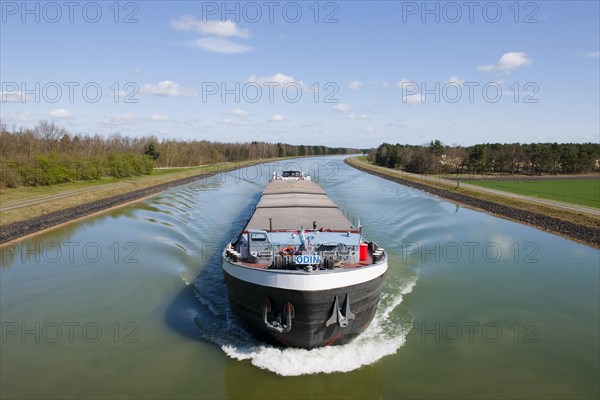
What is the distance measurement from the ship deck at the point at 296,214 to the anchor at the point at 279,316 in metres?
2.87

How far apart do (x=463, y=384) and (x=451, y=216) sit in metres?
29.0

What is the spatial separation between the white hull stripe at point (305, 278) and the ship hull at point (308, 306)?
3 centimetres

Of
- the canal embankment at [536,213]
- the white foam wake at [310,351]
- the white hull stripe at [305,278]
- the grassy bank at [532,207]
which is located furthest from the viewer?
the grassy bank at [532,207]

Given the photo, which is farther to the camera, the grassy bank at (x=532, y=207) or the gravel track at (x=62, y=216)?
the grassy bank at (x=532, y=207)

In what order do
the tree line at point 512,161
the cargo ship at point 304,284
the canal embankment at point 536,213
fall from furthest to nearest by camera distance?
the tree line at point 512,161
the canal embankment at point 536,213
the cargo ship at point 304,284

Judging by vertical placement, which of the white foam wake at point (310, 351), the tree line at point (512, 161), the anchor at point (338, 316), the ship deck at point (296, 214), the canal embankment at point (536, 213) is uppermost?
the tree line at point (512, 161)

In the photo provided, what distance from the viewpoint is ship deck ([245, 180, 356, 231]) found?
632 inches

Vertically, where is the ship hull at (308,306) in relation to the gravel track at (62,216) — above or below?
below

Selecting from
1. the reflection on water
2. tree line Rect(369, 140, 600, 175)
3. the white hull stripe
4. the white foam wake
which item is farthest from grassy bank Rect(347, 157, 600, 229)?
tree line Rect(369, 140, 600, 175)

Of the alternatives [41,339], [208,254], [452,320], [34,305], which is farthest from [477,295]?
[34,305]

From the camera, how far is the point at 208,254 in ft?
76.9

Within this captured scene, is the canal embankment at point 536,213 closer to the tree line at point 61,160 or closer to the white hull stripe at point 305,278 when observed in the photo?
the white hull stripe at point 305,278

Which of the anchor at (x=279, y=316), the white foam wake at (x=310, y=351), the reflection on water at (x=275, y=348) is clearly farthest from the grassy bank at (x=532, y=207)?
the anchor at (x=279, y=316)

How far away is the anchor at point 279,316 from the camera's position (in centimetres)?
1171
